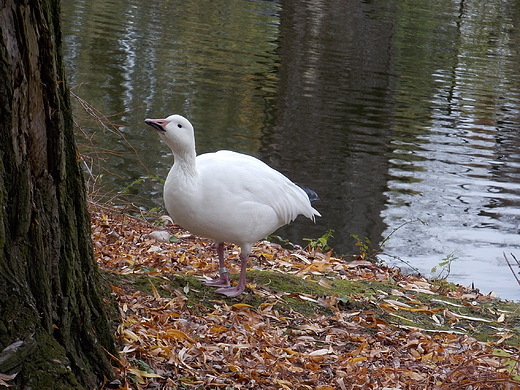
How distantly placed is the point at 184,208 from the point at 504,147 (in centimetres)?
1229

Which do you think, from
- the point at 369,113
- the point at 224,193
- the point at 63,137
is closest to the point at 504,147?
the point at 369,113

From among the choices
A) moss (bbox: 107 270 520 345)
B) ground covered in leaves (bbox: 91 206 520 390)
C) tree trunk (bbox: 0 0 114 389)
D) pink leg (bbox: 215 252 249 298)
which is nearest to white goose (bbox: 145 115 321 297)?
pink leg (bbox: 215 252 249 298)

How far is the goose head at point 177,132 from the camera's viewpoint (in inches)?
201

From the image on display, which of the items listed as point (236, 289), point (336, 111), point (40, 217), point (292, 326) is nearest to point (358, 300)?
point (292, 326)

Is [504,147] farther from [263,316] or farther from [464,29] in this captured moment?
[464,29]

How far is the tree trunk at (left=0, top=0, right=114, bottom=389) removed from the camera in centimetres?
269

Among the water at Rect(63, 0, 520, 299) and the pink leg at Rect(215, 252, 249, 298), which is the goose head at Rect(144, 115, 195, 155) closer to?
the pink leg at Rect(215, 252, 249, 298)

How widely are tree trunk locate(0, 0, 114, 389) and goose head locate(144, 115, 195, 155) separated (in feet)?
6.66

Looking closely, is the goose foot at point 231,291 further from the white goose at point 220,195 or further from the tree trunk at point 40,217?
the tree trunk at point 40,217

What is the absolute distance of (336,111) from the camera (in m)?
16.7

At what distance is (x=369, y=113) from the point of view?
1697 centimetres

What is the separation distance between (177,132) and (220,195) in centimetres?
59

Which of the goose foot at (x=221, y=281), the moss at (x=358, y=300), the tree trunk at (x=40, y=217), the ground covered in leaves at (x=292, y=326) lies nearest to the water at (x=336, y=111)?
the ground covered in leaves at (x=292, y=326)

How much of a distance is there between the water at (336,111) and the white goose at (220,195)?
1.39 meters
